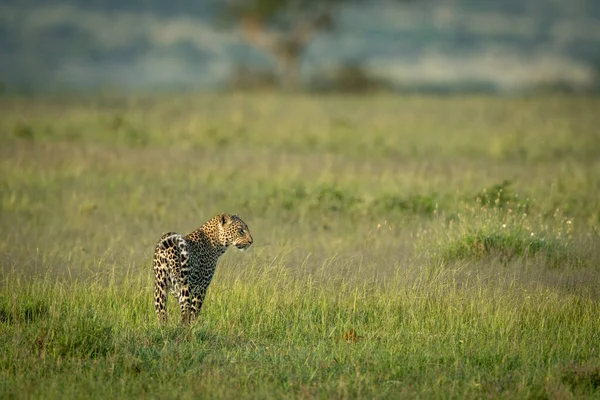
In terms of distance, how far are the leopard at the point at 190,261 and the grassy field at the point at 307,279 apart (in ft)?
0.77

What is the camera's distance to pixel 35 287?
1084cm

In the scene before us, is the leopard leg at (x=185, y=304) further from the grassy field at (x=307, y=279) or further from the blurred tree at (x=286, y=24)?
the blurred tree at (x=286, y=24)

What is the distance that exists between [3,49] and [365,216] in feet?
351

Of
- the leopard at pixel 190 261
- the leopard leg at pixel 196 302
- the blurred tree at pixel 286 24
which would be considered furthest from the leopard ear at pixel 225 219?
the blurred tree at pixel 286 24

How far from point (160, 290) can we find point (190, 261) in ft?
1.38

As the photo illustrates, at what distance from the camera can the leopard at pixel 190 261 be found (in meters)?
9.72

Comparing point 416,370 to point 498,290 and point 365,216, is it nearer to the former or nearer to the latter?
point 498,290

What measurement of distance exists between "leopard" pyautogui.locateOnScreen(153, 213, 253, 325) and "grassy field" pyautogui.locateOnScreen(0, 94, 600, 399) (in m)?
0.23

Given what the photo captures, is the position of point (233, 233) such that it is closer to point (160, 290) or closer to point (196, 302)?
point (196, 302)

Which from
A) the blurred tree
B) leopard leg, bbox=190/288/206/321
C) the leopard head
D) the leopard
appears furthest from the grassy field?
the blurred tree

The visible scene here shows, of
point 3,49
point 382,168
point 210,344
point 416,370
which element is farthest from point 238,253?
point 3,49

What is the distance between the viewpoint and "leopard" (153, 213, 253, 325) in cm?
972

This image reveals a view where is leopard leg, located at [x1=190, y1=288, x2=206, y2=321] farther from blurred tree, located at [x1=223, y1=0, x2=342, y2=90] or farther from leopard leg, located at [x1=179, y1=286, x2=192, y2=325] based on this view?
blurred tree, located at [x1=223, y1=0, x2=342, y2=90]

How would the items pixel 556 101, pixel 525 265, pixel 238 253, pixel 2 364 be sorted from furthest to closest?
pixel 556 101, pixel 238 253, pixel 525 265, pixel 2 364
